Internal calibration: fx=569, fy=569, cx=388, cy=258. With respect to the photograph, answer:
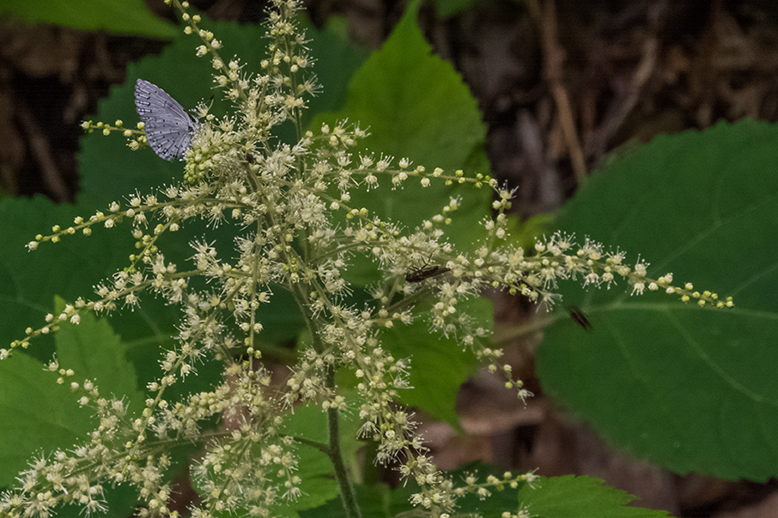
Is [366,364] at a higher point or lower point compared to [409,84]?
lower

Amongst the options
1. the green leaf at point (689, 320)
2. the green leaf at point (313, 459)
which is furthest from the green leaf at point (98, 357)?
the green leaf at point (689, 320)

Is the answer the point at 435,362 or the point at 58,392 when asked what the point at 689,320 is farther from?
the point at 58,392

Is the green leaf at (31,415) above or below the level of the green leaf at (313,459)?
above

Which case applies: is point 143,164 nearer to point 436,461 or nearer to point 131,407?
point 131,407

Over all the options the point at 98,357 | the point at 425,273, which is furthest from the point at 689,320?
the point at 98,357

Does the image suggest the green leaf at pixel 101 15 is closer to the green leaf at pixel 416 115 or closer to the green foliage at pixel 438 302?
the green foliage at pixel 438 302

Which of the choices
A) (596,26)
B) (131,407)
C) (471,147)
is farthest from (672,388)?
(596,26)
